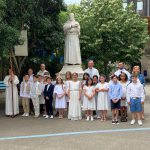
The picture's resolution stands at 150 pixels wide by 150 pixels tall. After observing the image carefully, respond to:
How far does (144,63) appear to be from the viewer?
5322 cm

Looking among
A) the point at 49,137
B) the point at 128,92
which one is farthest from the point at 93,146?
the point at 128,92

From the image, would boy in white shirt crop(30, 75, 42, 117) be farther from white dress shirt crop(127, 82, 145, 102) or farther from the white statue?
white dress shirt crop(127, 82, 145, 102)

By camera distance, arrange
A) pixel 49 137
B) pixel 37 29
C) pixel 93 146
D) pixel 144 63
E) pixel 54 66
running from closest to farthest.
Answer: pixel 93 146, pixel 49 137, pixel 37 29, pixel 54 66, pixel 144 63

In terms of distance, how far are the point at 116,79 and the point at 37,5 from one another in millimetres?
4852

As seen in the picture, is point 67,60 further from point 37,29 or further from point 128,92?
point 128,92

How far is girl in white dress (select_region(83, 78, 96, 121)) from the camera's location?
1414 cm

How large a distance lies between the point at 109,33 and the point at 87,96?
12.4m

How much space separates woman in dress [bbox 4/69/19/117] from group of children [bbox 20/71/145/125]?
27cm

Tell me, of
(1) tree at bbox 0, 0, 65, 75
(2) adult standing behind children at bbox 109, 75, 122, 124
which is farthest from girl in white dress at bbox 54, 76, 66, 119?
(1) tree at bbox 0, 0, 65, 75

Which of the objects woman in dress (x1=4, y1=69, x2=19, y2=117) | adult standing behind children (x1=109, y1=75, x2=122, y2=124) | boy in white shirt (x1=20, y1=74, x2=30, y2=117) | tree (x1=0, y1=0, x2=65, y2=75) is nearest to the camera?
adult standing behind children (x1=109, y1=75, x2=122, y2=124)

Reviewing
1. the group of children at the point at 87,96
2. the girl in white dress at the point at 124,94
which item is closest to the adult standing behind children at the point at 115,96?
the group of children at the point at 87,96

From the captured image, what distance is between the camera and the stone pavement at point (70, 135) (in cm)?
984

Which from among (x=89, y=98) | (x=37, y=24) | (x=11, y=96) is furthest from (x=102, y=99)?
(x=37, y=24)

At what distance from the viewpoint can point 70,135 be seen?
11.2 m
